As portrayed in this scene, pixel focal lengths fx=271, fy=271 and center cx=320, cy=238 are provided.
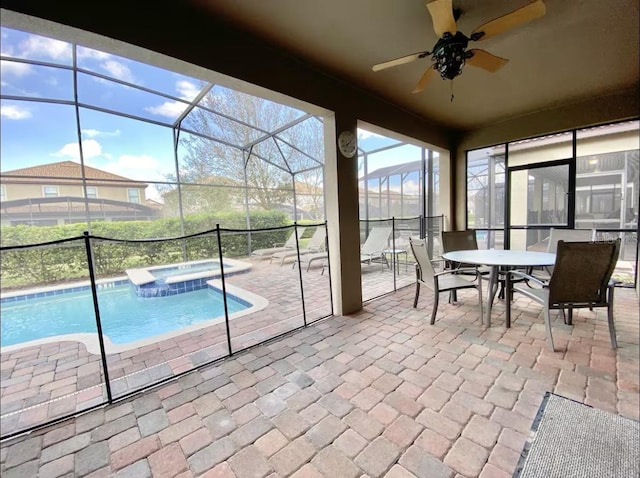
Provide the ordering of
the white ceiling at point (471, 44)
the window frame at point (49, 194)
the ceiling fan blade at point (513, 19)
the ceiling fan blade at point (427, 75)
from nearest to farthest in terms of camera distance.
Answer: the ceiling fan blade at point (513, 19) < the white ceiling at point (471, 44) < the ceiling fan blade at point (427, 75) < the window frame at point (49, 194)

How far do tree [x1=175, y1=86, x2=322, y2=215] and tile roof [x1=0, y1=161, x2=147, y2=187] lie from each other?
170cm

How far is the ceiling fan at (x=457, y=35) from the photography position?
1.71 m

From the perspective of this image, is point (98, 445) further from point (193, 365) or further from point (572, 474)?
point (572, 474)

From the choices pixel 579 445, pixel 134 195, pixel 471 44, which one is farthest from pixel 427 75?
pixel 134 195

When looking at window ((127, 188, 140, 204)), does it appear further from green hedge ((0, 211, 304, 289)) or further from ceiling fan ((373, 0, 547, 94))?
ceiling fan ((373, 0, 547, 94))

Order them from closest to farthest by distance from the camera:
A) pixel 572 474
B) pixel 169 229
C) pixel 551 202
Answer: pixel 572 474, pixel 551 202, pixel 169 229

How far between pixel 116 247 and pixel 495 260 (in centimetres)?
743

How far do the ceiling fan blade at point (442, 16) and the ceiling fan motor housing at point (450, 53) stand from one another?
5 centimetres

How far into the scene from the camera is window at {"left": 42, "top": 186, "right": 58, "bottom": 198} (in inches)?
219

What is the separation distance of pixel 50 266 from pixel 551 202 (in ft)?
30.0

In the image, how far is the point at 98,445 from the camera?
1.48 meters

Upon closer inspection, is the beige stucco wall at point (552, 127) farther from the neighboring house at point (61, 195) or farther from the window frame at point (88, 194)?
the window frame at point (88, 194)

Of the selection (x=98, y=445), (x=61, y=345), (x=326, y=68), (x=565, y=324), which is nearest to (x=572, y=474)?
(x=565, y=324)

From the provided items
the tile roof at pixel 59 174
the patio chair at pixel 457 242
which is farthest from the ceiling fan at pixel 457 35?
the tile roof at pixel 59 174
